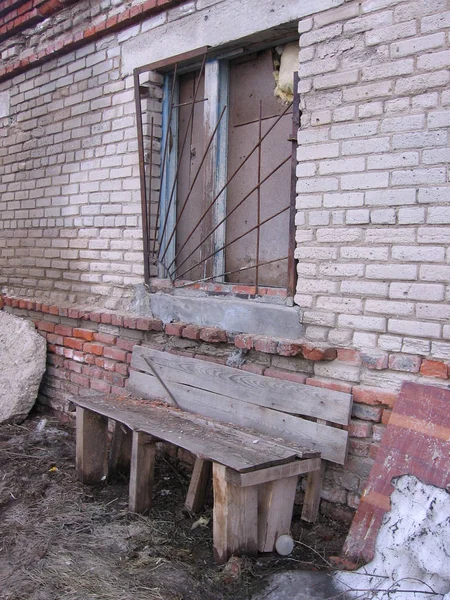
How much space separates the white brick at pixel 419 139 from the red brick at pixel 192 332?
5.18 ft

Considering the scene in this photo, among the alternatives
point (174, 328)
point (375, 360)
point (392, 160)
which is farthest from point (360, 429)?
point (174, 328)

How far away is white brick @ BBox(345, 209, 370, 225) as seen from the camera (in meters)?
2.88

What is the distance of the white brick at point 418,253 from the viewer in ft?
8.68

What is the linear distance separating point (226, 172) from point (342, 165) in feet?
3.68

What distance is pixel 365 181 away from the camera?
2.88m

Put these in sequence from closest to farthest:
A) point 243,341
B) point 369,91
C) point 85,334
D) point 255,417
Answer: point 369,91
point 255,417
point 243,341
point 85,334

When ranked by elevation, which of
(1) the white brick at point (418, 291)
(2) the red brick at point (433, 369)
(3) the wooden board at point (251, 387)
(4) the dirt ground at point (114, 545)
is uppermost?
(1) the white brick at point (418, 291)

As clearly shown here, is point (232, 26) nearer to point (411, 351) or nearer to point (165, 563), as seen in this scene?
point (411, 351)

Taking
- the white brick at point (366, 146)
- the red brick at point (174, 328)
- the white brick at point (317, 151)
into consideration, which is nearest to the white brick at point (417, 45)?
the white brick at point (366, 146)

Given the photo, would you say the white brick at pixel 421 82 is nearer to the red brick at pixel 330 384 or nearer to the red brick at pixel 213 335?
the red brick at pixel 330 384

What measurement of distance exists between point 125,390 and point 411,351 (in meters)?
2.14

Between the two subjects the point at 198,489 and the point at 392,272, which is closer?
the point at 392,272

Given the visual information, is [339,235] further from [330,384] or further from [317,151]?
[330,384]

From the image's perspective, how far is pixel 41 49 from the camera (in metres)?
5.03
